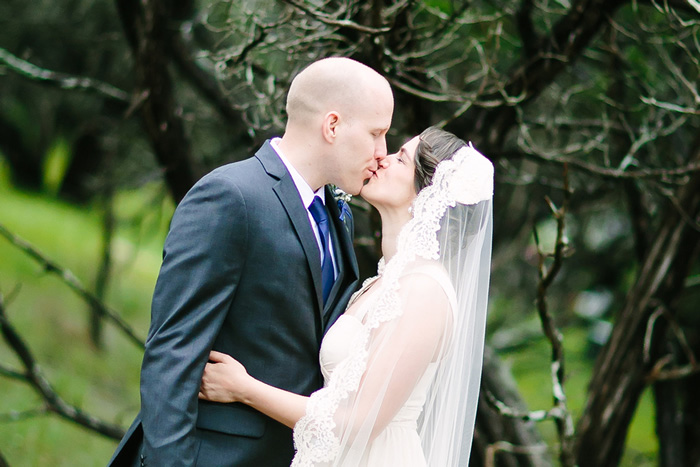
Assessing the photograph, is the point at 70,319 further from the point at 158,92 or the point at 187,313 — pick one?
the point at 187,313

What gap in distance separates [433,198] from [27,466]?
23.3ft

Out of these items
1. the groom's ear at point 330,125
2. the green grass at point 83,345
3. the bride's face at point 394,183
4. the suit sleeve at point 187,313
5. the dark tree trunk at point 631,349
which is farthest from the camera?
the green grass at point 83,345

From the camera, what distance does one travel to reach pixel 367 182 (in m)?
2.86

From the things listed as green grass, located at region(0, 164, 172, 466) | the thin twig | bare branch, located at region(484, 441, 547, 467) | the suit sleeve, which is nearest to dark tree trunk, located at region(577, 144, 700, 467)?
bare branch, located at region(484, 441, 547, 467)

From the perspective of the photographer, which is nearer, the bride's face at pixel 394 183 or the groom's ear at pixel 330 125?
the groom's ear at pixel 330 125

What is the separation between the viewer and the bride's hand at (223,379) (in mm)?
2334

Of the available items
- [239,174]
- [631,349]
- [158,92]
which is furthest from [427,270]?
[631,349]

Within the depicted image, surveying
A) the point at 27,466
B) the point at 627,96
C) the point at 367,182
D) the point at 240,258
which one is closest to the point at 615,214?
→ the point at 627,96

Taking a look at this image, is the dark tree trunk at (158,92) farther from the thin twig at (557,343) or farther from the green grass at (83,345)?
the green grass at (83,345)

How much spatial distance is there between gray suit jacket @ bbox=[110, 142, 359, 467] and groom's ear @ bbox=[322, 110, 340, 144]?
184 millimetres

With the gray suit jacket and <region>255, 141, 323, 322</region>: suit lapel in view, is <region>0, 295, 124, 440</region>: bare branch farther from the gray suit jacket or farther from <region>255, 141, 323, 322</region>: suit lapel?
<region>255, 141, 323, 322</region>: suit lapel

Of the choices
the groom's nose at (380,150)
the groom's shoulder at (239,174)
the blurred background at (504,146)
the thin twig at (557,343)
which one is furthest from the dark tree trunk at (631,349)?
the groom's shoulder at (239,174)

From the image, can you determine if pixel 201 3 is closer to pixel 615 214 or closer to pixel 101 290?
pixel 101 290

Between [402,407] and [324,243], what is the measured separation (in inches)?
25.4
